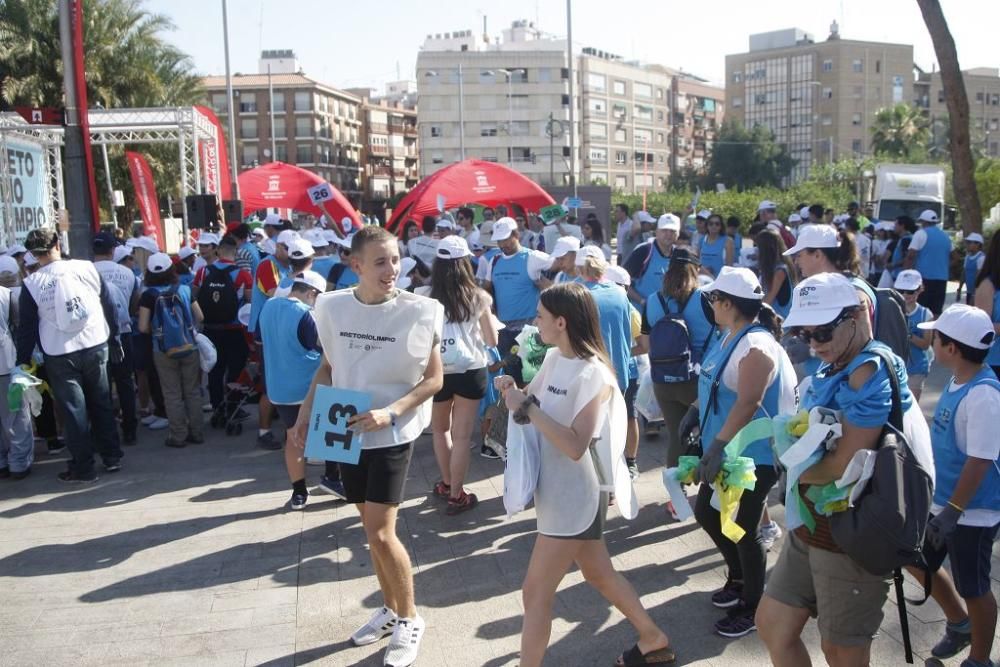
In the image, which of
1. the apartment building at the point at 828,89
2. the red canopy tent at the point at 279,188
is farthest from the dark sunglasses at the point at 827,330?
the apartment building at the point at 828,89

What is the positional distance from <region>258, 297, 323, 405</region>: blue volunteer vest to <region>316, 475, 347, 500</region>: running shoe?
24.9 inches

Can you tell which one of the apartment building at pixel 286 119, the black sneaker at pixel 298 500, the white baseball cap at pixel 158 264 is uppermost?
the apartment building at pixel 286 119

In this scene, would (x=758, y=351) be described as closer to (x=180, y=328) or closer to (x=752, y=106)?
(x=180, y=328)

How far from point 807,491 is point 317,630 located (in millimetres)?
2622

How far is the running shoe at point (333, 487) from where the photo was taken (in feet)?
21.1

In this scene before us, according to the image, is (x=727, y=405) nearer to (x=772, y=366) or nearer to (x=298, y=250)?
(x=772, y=366)

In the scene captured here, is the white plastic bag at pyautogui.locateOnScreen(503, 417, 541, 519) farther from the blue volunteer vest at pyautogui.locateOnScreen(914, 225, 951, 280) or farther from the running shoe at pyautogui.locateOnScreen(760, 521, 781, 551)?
the blue volunteer vest at pyautogui.locateOnScreen(914, 225, 951, 280)

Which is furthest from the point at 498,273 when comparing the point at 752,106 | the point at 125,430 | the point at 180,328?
the point at 752,106

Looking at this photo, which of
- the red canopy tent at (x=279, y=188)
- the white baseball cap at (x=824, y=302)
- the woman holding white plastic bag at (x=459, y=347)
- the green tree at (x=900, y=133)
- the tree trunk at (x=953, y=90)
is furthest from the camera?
the green tree at (x=900, y=133)

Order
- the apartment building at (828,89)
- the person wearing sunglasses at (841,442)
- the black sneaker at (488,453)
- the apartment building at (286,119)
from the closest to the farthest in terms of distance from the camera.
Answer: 1. the person wearing sunglasses at (841,442)
2. the black sneaker at (488,453)
3. the apartment building at (286,119)
4. the apartment building at (828,89)

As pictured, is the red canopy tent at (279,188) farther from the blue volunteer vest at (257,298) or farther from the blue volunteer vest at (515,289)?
the blue volunteer vest at (515,289)

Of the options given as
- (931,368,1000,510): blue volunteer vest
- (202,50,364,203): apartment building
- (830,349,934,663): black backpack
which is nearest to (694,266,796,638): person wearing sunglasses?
(931,368,1000,510): blue volunteer vest

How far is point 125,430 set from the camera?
841cm

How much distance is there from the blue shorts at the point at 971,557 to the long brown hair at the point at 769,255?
12.9ft
